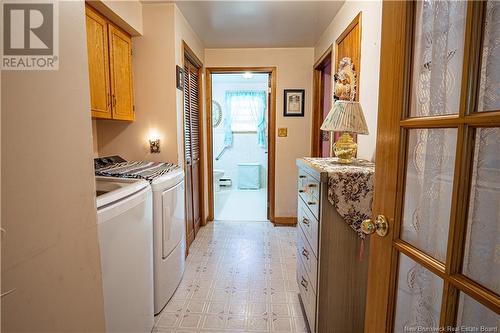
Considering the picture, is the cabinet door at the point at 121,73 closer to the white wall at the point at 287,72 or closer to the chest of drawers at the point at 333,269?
the white wall at the point at 287,72

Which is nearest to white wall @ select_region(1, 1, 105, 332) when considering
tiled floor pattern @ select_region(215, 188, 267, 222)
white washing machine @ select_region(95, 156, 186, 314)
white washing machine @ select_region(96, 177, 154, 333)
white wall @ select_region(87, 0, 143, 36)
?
white washing machine @ select_region(96, 177, 154, 333)

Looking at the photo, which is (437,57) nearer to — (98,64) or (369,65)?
(369,65)

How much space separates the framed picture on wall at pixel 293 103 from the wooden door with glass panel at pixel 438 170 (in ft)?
8.46

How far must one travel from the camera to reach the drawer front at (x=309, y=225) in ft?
4.51

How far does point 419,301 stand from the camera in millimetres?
722

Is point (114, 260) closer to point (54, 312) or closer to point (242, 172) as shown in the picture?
point (54, 312)

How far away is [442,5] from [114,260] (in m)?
1.47

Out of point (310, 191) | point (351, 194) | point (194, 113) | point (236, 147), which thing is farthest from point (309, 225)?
point (236, 147)

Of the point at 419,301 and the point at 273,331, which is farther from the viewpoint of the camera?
the point at 273,331

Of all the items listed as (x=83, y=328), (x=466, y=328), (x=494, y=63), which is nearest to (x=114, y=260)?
(x=83, y=328)

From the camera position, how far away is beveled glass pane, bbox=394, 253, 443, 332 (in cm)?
66

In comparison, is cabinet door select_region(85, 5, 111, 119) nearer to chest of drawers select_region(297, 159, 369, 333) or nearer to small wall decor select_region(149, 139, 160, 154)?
small wall decor select_region(149, 139, 160, 154)

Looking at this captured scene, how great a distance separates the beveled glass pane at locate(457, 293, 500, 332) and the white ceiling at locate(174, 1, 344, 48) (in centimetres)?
232

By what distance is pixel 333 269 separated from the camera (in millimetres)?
1312
